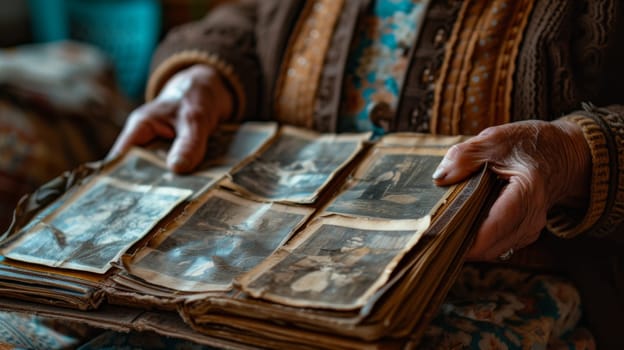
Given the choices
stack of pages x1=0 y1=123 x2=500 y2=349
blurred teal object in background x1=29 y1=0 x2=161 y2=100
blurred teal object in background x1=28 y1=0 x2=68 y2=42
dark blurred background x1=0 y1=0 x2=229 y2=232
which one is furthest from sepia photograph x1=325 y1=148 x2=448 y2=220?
blurred teal object in background x1=28 y1=0 x2=68 y2=42

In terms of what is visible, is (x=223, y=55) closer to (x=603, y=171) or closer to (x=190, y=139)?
(x=190, y=139)

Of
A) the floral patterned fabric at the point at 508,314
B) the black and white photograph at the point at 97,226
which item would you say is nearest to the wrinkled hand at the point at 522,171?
the floral patterned fabric at the point at 508,314

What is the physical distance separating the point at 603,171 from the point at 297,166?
0.42 meters

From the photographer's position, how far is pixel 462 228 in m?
0.72

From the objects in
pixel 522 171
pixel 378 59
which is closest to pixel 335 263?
Result: pixel 522 171

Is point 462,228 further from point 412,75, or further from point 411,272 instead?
point 412,75

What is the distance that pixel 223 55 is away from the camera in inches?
46.7

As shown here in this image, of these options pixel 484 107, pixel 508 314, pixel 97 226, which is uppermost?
pixel 484 107

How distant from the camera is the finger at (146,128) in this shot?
1106 mm

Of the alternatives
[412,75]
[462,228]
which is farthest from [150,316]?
[412,75]

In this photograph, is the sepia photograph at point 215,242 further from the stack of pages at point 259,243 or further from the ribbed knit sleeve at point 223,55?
the ribbed knit sleeve at point 223,55

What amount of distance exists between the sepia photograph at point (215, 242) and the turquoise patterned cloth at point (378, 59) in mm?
285

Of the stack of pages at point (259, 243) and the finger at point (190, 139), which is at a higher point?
the finger at point (190, 139)

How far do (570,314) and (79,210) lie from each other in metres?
0.72
